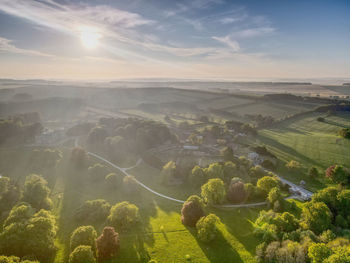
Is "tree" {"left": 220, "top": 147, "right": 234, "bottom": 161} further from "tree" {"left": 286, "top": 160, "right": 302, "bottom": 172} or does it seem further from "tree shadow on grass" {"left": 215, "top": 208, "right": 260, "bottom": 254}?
"tree shadow on grass" {"left": 215, "top": 208, "right": 260, "bottom": 254}

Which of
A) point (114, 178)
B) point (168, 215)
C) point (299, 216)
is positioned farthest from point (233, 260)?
point (114, 178)

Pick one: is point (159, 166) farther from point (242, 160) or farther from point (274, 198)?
point (274, 198)

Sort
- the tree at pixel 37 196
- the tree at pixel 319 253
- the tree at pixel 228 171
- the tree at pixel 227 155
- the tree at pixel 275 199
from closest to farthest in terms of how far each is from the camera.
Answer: the tree at pixel 319 253, the tree at pixel 275 199, the tree at pixel 37 196, the tree at pixel 228 171, the tree at pixel 227 155

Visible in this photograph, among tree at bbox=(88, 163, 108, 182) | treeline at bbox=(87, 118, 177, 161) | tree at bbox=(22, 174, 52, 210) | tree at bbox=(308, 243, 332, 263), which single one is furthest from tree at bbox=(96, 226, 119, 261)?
treeline at bbox=(87, 118, 177, 161)

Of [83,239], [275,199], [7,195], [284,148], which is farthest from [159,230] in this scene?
[284,148]

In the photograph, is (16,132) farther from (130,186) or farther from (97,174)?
(130,186)

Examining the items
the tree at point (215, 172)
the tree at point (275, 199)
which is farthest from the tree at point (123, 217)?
the tree at point (275, 199)

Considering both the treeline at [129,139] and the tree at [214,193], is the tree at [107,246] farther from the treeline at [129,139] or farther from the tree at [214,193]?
the treeline at [129,139]
